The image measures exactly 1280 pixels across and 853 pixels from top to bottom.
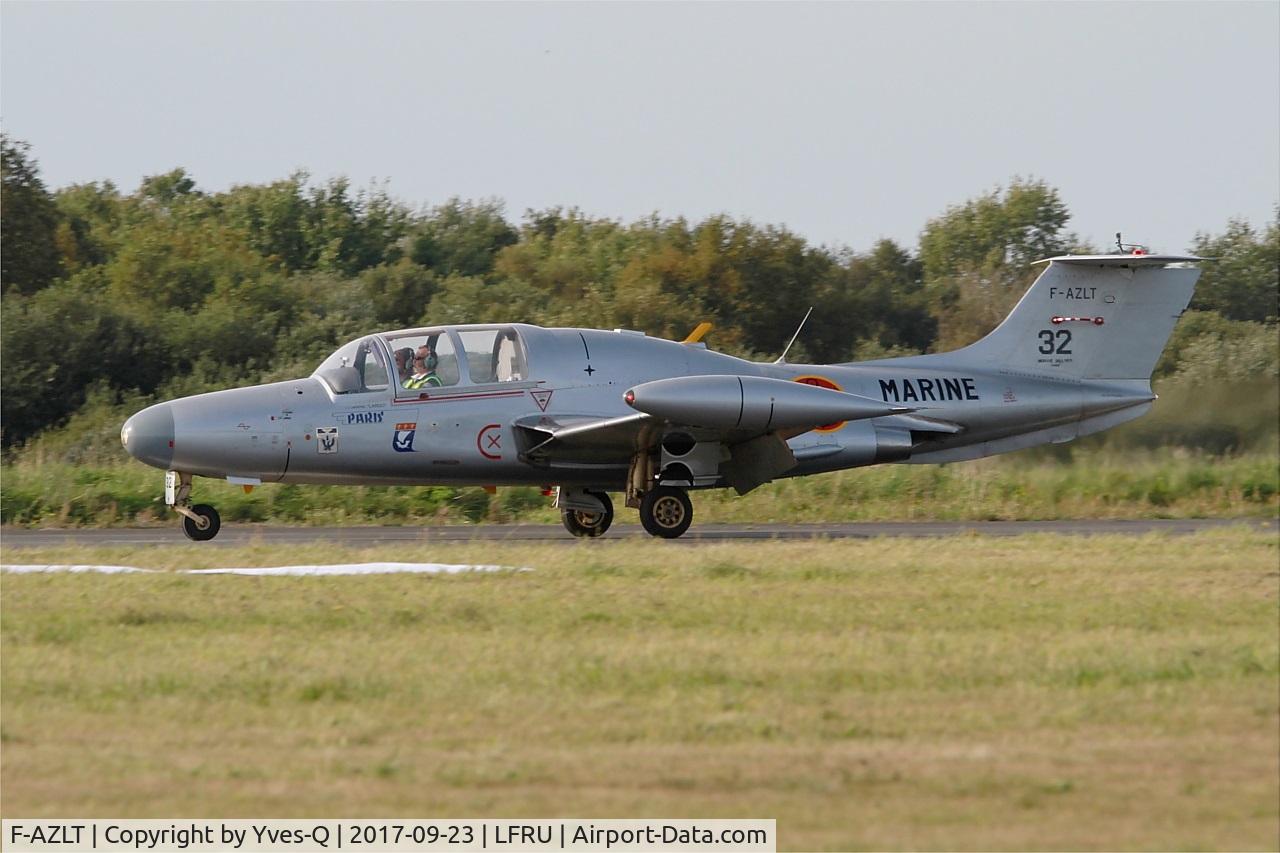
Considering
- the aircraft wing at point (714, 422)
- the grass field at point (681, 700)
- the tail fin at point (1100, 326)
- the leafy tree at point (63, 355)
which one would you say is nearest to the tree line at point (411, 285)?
the leafy tree at point (63, 355)

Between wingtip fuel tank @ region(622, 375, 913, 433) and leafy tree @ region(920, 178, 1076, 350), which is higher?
leafy tree @ region(920, 178, 1076, 350)

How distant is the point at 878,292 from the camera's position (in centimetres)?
3934

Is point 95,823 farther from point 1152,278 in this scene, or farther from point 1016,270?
point 1016,270

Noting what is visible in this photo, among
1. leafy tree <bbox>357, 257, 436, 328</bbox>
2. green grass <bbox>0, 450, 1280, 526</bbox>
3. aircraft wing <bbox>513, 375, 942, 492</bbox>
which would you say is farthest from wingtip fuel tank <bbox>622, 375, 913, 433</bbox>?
leafy tree <bbox>357, 257, 436, 328</bbox>

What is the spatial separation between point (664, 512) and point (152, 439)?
16.3 feet

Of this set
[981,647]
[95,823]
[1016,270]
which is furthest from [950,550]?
[1016,270]

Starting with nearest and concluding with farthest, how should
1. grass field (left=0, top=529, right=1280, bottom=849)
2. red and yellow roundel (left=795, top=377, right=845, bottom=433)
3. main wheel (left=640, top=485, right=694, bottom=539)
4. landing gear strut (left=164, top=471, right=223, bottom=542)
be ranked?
grass field (left=0, top=529, right=1280, bottom=849) → landing gear strut (left=164, top=471, right=223, bottom=542) → main wheel (left=640, top=485, right=694, bottom=539) → red and yellow roundel (left=795, top=377, right=845, bottom=433)

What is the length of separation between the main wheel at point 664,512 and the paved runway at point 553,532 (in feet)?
0.68

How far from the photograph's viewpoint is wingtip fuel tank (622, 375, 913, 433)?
1427cm

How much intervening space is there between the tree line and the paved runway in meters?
6.59

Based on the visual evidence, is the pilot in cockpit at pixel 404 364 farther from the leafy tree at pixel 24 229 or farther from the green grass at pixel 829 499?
the leafy tree at pixel 24 229

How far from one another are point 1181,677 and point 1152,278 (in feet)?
33.9

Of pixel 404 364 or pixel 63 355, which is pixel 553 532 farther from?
pixel 63 355

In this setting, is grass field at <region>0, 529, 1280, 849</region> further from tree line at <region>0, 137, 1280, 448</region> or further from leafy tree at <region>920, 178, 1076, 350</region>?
leafy tree at <region>920, 178, 1076, 350</region>
